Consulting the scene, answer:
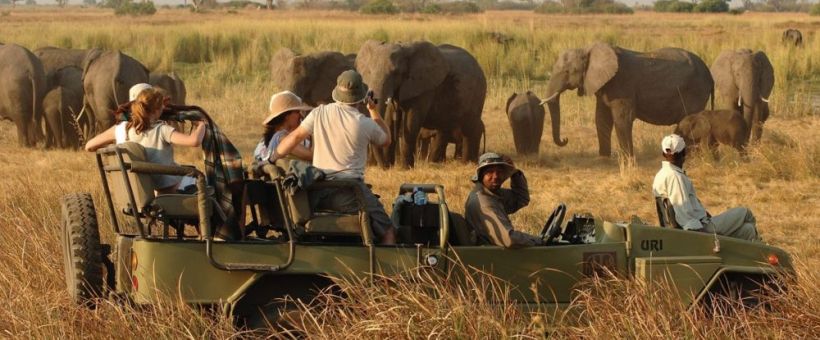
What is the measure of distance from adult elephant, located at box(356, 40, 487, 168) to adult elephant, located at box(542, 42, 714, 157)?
1236mm

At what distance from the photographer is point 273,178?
7840 mm

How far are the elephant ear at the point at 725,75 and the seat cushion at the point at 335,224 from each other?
48.8 ft

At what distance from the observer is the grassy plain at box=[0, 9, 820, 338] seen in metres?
7.29

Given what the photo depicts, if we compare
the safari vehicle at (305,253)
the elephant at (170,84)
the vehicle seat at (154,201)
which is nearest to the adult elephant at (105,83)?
the elephant at (170,84)

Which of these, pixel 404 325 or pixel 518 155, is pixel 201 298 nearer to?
pixel 404 325

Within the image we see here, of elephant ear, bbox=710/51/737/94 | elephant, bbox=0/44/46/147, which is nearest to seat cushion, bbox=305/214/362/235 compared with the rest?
elephant, bbox=0/44/46/147

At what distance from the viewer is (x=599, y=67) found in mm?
20547

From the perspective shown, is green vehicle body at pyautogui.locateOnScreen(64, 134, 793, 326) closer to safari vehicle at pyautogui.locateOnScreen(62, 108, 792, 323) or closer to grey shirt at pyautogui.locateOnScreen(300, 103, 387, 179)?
safari vehicle at pyautogui.locateOnScreen(62, 108, 792, 323)

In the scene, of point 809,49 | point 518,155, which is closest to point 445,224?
point 518,155

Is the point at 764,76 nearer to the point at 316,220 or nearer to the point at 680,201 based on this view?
the point at 680,201

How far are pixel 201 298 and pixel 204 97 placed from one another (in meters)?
19.1

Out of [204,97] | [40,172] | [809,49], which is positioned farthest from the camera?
[809,49]

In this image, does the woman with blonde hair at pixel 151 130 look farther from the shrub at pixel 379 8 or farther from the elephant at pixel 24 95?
the shrub at pixel 379 8

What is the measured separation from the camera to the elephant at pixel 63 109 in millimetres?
20719
